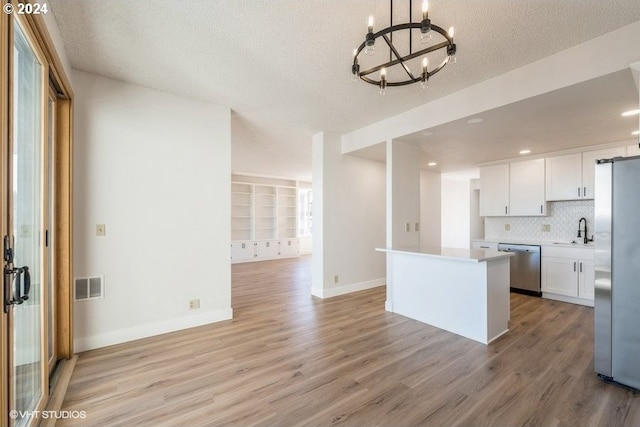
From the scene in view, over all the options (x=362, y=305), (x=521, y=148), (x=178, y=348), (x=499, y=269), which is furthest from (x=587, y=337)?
(x=178, y=348)

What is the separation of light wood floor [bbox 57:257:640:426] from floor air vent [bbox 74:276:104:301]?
536 millimetres

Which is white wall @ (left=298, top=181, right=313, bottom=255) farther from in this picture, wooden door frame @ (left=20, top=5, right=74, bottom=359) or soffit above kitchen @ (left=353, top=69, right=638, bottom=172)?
wooden door frame @ (left=20, top=5, right=74, bottom=359)

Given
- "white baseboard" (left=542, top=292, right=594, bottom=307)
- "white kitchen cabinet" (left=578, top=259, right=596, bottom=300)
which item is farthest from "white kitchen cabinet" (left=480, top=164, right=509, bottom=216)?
"white baseboard" (left=542, top=292, right=594, bottom=307)

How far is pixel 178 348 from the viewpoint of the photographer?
9.20ft

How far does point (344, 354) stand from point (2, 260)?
2437mm

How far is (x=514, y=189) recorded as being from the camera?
521cm

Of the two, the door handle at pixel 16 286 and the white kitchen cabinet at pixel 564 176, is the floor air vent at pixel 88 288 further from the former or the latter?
the white kitchen cabinet at pixel 564 176

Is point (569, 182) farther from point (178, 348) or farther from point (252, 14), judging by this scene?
point (178, 348)

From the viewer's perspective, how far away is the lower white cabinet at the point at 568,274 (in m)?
4.13

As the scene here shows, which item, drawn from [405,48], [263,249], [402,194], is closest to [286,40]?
[405,48]

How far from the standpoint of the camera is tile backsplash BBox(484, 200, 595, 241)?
15.3ft

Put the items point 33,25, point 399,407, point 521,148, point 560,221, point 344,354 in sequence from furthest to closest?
point 560,221
point 521,148
point 344,354
point 399,407
point 33,25

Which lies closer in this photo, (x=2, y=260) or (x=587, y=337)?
(x=2, y=260)

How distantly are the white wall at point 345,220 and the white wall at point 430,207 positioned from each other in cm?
160
